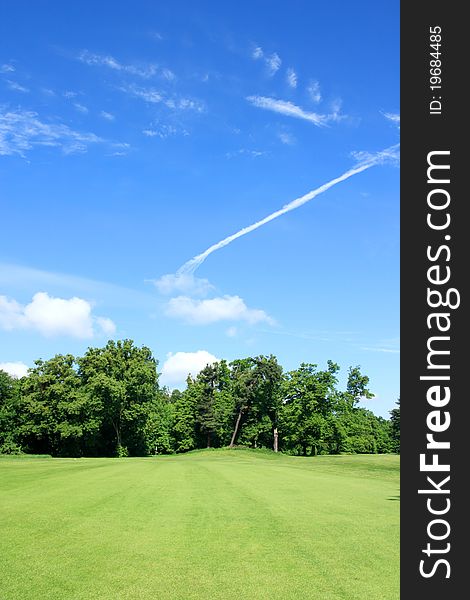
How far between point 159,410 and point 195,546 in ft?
254

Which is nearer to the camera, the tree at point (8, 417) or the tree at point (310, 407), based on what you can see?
the tree at point (8, 417)

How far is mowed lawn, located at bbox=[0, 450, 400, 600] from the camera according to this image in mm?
7953

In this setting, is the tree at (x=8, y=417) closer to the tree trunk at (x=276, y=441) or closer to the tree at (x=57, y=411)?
the tree at (x=57, y=411)

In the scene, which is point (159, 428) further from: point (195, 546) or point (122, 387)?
point (195, 546)

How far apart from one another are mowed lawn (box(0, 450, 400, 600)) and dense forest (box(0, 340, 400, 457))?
53.9m

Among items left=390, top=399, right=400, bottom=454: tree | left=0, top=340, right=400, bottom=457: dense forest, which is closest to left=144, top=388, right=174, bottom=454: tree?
left=0, top=340, right=400, bottom=457: dense forest

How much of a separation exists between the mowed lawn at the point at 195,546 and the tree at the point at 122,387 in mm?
53057

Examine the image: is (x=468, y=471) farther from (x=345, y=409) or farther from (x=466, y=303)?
(x=345, y=409)

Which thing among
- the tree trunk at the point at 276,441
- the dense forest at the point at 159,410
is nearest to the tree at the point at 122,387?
the dense forest at the point at 159,410

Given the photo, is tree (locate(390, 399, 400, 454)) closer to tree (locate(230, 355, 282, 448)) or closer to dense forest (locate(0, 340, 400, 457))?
dense forest (locate(0, 340, 400, 457))

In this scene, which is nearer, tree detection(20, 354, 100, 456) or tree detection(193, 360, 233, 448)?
tree detection(20, 354, 100, 456)

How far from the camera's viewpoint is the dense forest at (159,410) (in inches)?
2798

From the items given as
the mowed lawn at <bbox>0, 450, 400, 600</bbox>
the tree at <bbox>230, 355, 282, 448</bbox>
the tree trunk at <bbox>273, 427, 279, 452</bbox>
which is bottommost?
the tree trunk at <bbox>273, 427, 279, 452</bbox>

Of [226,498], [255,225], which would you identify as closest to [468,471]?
[226,498]
